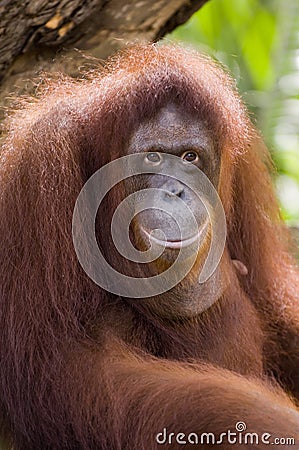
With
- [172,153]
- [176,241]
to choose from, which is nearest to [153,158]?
[172,153]

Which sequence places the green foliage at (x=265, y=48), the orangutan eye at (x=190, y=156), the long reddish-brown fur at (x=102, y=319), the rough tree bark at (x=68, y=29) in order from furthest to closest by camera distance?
the green foliage at (x=265, y=48) → the rough tree bark at (x=68, y=29) → the orangutan eye at (x=190, y=156) → the long reddish-brown fur at (x=102, y=319)

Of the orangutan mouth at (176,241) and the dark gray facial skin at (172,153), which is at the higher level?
the dark gray facial skin at (172,153)

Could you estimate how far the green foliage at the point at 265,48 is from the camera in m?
4.80

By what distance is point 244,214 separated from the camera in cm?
334

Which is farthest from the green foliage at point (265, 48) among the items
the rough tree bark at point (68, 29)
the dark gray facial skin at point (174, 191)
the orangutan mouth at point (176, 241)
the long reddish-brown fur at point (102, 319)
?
the orangutan mouth at point (176, 241)

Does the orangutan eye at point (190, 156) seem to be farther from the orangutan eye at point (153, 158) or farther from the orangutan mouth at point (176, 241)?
the orangutan mouth at point (176, 241)

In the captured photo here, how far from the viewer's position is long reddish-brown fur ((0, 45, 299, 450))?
2.51m

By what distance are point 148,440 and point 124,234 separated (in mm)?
657

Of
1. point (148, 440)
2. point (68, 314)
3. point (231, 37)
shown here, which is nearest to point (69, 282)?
point (68, 314)

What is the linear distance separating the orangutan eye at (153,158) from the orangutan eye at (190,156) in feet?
0.26

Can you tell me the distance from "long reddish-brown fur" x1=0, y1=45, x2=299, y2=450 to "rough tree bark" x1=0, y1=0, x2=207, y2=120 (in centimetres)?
31

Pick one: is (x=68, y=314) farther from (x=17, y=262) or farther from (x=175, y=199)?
(x=175, y=199)

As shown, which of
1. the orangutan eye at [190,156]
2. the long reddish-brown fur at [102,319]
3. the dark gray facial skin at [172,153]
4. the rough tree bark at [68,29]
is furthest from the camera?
the rough tree bark at [68,29]

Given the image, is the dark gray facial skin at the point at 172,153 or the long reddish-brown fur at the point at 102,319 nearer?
the long reddish-brown fur at the point at 102,319
